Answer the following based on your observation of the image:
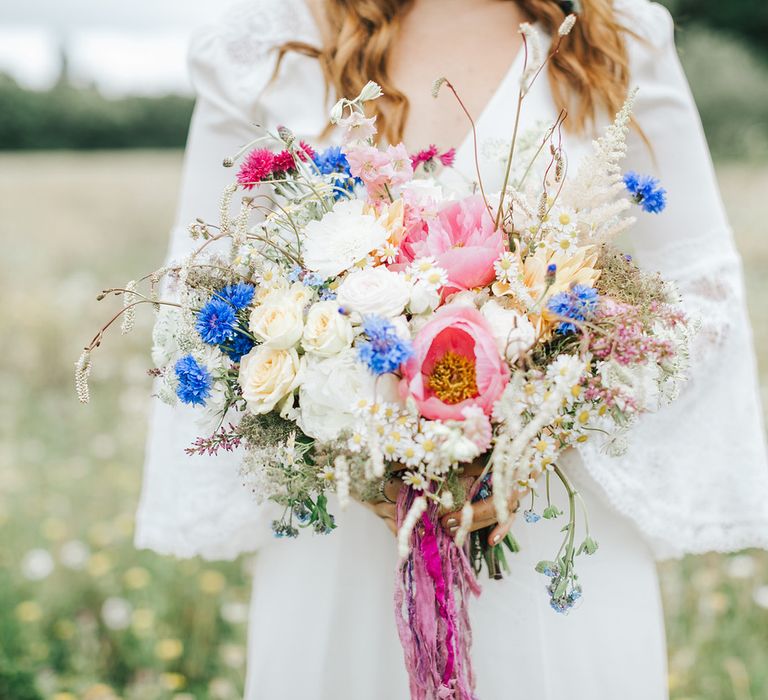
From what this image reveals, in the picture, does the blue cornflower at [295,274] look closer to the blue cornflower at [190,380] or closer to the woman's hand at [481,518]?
the blue cornflower at [190,380]

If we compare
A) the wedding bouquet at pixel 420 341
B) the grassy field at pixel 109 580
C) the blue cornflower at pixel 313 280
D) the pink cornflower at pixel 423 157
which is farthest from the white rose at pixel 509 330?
the grassy field at pixel 109 580

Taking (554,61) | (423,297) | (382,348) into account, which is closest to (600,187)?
(423,297)

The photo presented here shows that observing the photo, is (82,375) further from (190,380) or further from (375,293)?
(375,293)

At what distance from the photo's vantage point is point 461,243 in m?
1.26

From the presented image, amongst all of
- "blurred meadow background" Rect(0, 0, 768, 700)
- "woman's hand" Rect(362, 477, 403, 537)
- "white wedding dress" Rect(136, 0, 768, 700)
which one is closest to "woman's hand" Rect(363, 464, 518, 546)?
"woman's hand" Rect(362, 477, 403, 537)

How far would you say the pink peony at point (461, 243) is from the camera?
121cm

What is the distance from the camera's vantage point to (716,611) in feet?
9.68

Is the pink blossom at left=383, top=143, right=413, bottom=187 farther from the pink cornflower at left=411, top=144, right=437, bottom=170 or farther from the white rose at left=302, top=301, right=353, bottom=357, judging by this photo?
the white rose at left=302, top=301, right=353, bottom=357

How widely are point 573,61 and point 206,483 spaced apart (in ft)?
3.84

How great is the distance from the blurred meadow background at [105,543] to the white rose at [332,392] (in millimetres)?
1378

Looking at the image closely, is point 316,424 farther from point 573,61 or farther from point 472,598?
point 573,61

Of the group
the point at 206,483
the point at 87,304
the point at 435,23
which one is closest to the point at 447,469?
the point at 206,483

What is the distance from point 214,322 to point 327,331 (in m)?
0.17

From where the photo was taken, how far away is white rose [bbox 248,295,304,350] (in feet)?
3.86
